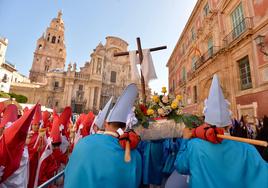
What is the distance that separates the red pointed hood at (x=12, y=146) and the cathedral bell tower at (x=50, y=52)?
5074 centimetres

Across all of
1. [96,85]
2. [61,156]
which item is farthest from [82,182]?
[96,85]

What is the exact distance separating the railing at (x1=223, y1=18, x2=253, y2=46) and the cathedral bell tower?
164 feet

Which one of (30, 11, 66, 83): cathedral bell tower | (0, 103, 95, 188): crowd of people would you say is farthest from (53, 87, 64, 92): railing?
(0, 103, 95, 188): crowd of people

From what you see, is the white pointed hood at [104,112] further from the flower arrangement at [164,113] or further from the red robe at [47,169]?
the red robe at [47,169]

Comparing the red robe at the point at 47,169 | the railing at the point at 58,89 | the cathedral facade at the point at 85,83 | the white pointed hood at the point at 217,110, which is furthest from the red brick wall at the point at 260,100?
the railing at the point at 58,89

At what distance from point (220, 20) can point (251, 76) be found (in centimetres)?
628

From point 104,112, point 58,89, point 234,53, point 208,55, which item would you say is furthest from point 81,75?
point 104,112

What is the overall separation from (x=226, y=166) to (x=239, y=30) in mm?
11936

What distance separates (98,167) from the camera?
1226 millimetres

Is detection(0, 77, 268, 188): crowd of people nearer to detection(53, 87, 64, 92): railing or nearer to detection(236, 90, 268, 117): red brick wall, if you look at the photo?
detection(236, 90, 268, 117): red brick wall

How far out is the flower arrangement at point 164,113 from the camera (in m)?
2.18

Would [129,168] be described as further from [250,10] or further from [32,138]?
[250,10]

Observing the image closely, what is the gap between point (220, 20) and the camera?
39.0ft

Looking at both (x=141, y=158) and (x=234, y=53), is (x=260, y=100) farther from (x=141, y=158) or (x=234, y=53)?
(x=141, y=158)
